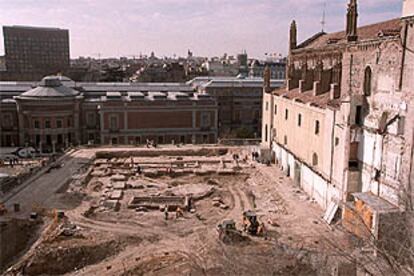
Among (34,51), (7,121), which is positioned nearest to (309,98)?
(7,121)

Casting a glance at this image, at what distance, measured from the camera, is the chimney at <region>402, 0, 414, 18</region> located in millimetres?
17316

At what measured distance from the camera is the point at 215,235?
832 inches

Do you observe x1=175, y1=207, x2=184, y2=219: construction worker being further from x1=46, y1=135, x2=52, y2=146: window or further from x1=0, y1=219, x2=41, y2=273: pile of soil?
x1=46, y1=135, x2=52, y2=146: window

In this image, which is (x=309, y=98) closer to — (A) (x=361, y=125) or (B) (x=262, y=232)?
(A) (x=361, y=125)

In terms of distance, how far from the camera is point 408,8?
690 inches

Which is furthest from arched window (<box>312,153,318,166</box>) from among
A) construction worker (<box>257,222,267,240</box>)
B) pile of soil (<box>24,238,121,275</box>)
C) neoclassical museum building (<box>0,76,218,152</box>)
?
neoclassical museum building (<box>0,76,218,152</box>)

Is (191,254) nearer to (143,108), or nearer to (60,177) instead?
(60,177)

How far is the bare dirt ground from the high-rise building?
7863cm

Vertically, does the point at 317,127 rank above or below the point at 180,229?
above

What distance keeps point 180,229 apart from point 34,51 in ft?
312

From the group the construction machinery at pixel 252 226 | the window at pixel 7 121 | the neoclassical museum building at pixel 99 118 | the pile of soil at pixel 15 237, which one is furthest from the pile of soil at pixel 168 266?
the window at pixel 7 121

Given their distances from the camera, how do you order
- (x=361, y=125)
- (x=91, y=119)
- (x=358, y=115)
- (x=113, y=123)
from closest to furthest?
1. (x=361, y=125)
2. (x=358, y=115)
3. (x=113, y=123)
4. (x=91, y=119)

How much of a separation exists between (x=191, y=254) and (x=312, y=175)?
1098 centimetres

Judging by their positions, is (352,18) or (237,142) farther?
(237,142)
